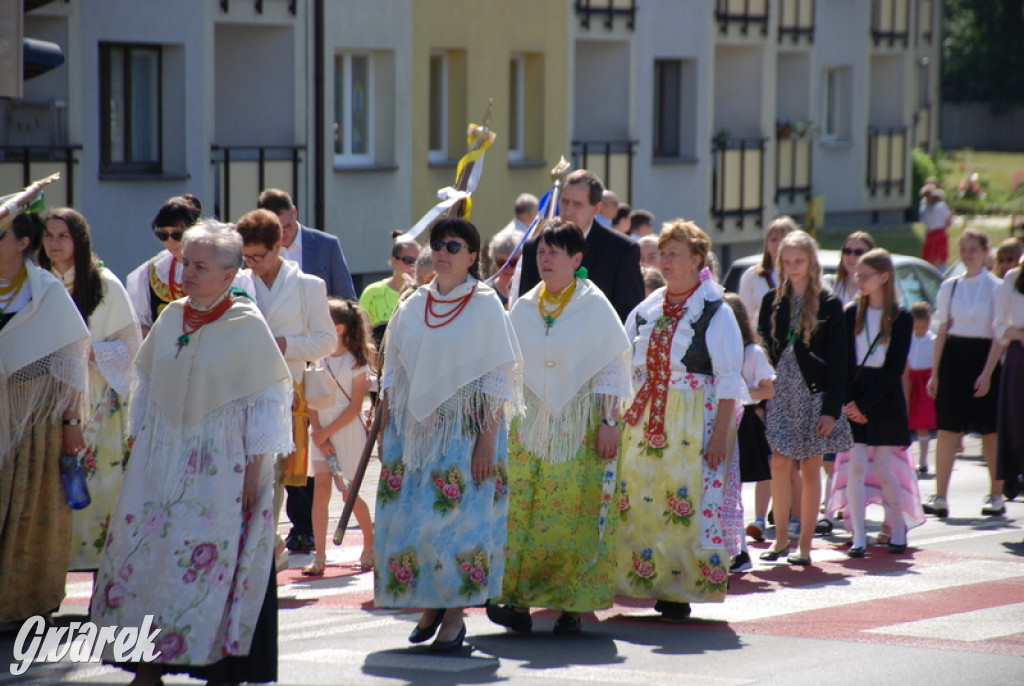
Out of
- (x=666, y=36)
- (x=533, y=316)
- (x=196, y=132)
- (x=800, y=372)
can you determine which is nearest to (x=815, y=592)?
(x=800, y=372)

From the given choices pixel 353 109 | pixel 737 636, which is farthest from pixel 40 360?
pixel 353 109

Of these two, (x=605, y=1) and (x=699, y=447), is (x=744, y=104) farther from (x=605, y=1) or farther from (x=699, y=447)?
(x=699, y=447)

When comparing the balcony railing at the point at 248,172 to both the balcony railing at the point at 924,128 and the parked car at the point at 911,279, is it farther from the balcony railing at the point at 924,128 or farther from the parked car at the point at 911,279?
the balcony railing at the point at 924,128

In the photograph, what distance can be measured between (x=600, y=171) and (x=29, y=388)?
63.2 feet

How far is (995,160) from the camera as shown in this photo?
57.8 metres

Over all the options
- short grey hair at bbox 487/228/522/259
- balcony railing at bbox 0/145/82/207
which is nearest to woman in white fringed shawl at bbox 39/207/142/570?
short grey hair at bbox 487/228/522/259

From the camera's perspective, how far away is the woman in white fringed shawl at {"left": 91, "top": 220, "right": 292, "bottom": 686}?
6172 millimetres

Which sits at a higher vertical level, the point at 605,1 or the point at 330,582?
the point at 605,1

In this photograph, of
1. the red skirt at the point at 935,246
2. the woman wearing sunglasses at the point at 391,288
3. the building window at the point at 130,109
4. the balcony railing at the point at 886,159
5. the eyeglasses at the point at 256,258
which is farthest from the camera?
the balcony railing at the point at 886,159

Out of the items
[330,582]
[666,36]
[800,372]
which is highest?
[666,36]

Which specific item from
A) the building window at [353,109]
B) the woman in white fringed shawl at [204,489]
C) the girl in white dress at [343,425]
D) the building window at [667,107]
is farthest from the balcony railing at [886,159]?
the woman in white fringed shawl at [204,489]

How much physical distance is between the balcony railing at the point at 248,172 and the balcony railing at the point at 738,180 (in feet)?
36.5

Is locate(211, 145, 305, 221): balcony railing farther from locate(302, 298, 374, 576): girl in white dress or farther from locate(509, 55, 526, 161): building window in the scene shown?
locate(302, 298, 374, 576): girl in white dress

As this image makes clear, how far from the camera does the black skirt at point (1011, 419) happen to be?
1127 centimetres
